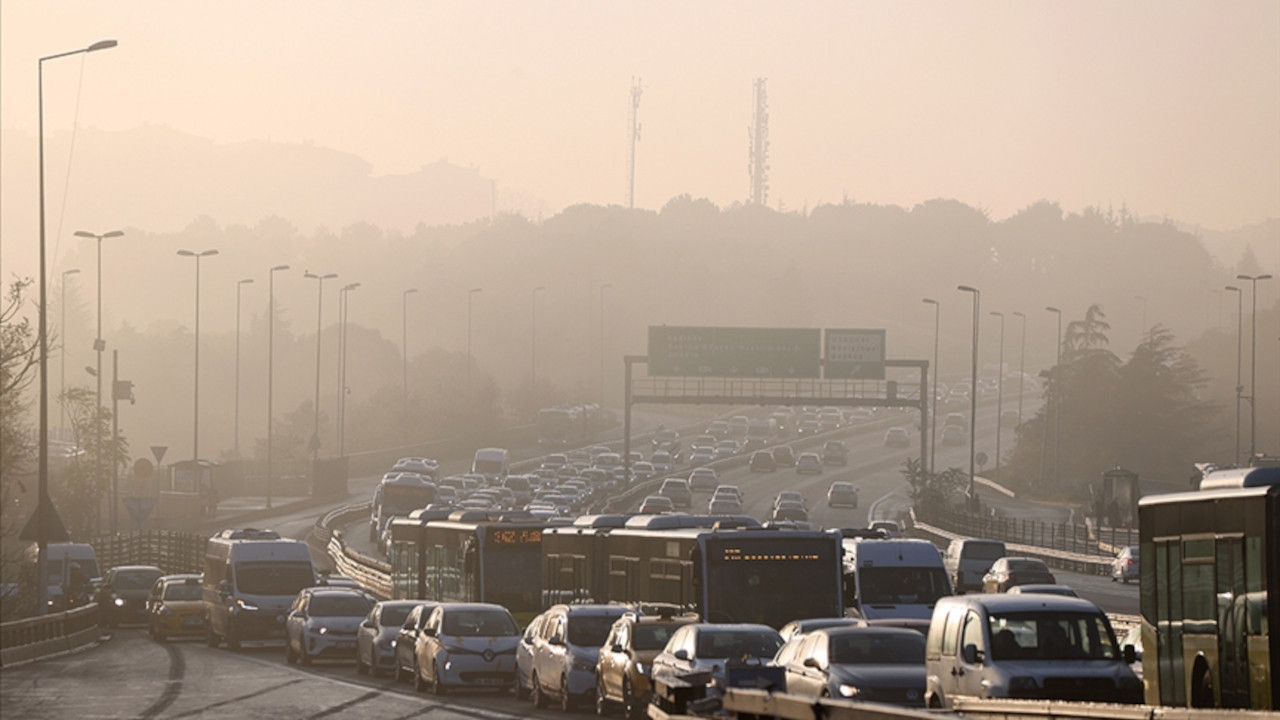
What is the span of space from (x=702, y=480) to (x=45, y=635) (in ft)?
219

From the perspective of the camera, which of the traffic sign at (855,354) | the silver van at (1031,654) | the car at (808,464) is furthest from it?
the car at (808,464)

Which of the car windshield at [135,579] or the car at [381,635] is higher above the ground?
the car at [381,635]

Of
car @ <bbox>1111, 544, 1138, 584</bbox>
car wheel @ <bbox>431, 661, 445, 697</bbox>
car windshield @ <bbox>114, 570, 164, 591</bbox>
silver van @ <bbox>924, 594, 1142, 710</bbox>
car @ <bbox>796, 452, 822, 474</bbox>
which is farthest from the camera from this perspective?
car @ <bbox>796, 452, 822, 474</bbox>

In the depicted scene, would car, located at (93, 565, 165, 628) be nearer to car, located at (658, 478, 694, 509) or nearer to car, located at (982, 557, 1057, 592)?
car, located at (982, 557, 1057, 592)

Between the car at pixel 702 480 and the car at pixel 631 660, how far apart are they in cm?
7898

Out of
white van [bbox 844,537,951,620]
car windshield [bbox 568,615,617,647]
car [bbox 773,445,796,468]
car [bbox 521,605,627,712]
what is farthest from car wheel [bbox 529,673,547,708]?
car [bbox 773,445,796,468]

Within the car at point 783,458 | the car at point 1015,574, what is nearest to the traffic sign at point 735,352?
the car at point 783,458

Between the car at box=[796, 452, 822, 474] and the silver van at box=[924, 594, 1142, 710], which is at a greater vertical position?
the silver van at box=[924, 594, 1142, 710]

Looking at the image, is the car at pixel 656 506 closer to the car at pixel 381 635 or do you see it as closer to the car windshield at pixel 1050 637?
the car at pixel 381 635

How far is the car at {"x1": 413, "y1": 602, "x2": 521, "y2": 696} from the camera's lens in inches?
1192

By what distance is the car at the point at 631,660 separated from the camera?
81.9ft

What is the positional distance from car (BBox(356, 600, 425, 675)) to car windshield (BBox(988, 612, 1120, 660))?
51.7ft

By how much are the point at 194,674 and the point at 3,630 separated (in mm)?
6036

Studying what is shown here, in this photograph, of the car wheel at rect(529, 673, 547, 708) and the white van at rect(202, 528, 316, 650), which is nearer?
the car wheel at rect(529, 673, 547, 708)
